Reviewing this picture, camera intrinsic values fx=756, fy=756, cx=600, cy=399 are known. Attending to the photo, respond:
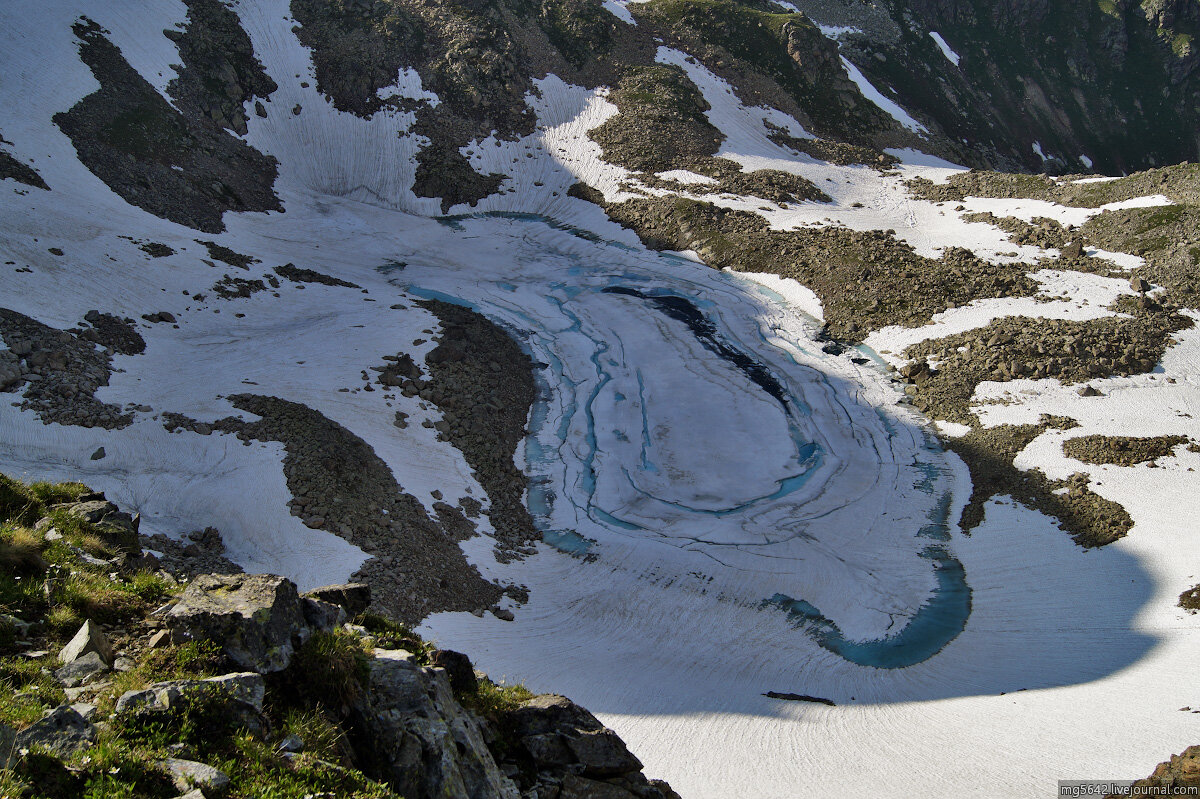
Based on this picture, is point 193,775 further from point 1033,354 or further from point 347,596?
point 1033,354

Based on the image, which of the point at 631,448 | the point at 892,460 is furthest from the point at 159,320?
the point at 892,460

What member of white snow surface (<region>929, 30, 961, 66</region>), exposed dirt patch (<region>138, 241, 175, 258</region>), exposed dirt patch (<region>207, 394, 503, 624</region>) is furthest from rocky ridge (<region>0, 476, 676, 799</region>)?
white snow surface (<region>929, 30, 961, 66</region>)

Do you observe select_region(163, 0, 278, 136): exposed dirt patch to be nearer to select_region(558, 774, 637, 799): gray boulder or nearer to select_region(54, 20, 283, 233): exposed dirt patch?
select_region(54, 20, 283, 233): exposed dirt patch

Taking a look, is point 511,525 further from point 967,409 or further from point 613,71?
point 613,71

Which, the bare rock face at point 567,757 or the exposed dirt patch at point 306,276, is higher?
the exposed dirt patch at point 306,276

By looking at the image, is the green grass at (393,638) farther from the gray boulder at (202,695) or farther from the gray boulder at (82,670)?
the gray boulder at (82,670)

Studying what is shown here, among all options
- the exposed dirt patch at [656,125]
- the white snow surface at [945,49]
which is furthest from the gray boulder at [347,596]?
the white snow surface at [945,49]
